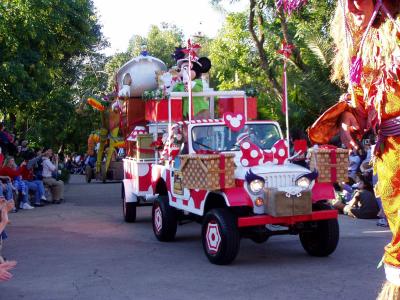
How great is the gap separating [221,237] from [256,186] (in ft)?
2.45

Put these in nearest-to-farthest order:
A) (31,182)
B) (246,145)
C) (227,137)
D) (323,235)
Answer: (323,235)
(246,145)
(227,137)
(31,182)

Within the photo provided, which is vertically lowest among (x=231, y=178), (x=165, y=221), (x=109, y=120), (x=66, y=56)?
(x=165, y=221)

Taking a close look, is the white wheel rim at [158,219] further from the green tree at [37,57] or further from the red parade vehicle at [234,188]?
the green tree at [37,57]

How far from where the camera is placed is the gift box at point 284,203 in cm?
764

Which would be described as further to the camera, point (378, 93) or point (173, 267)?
point (173, 267)

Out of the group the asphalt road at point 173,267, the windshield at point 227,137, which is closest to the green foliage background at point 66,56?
the windshield at point 227,137

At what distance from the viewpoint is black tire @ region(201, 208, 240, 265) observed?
7.68 meters

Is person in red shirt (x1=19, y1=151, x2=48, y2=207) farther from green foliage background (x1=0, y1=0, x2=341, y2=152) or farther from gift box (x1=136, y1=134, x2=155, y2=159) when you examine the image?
gift box (x1=136, y1=134, x2=155, y2=159)

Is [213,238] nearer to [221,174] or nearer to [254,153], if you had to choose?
[221,174]

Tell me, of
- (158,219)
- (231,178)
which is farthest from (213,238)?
(158,219)

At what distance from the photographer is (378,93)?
2.94 metres

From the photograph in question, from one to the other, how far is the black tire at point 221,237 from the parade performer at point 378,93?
15.2 feet

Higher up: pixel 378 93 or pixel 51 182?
pixel 378 93

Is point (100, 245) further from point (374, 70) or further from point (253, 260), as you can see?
point (374, 70)
